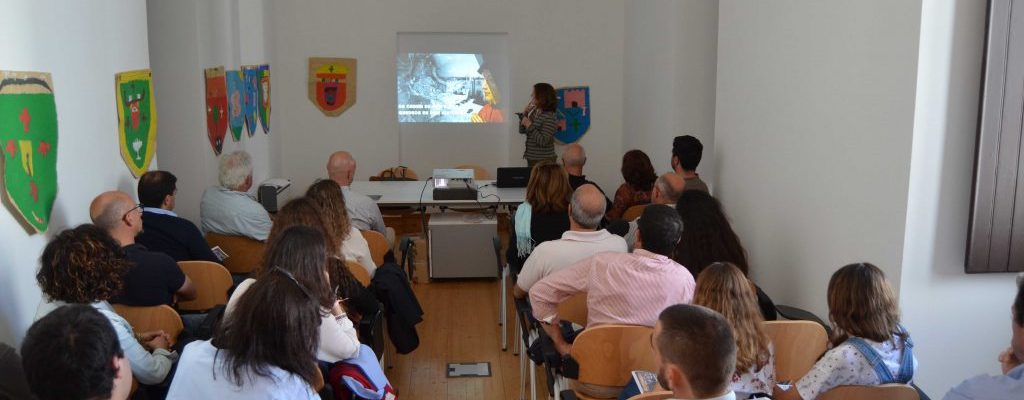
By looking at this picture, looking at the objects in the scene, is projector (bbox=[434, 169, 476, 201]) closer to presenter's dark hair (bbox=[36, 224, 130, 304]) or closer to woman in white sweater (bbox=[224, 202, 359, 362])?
woman in white sweater (bbox=[224, 202, 359, 362])

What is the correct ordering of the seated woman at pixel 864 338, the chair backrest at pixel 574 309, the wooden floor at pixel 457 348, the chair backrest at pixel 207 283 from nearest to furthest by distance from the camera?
the seated woman at pixel 864 338 → the chair backrest at pixel 574 309 → the chair backrest at pixel 207 283 → the wooden floor at pixel 457 348

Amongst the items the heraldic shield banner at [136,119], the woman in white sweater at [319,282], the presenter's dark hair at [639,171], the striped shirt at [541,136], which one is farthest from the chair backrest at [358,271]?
the striped shirt at [541,136]

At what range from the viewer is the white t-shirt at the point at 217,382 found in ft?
7.64

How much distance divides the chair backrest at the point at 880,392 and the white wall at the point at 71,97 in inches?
116

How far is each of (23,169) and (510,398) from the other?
2482 mm

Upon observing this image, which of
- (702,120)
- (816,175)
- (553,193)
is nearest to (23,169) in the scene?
(553,193)

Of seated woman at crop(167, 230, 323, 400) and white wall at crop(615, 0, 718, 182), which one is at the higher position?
white wall at crop(615, 0, 718, 182)

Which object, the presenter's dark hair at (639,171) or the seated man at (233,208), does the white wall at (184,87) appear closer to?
the seated man at (233,208)

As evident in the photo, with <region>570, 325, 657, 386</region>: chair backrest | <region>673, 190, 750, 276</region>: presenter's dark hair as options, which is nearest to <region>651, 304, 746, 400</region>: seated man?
<region>570, 325, 657, 386</region>: chair backrest

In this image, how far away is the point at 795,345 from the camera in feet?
10.2

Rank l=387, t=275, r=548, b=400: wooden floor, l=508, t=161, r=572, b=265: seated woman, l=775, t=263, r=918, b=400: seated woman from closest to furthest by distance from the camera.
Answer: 1. l=775, t=263, r=918, b=400: seated woman
2. l=387, t=275, r=548, b=400: wooden floor
3. l=508, t=161, r=572, b=265: seated woman

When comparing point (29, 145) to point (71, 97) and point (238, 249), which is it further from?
point (238, 249)

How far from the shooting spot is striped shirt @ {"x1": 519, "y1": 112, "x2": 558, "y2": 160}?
8.59 meters

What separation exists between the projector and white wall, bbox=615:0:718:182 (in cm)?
169
